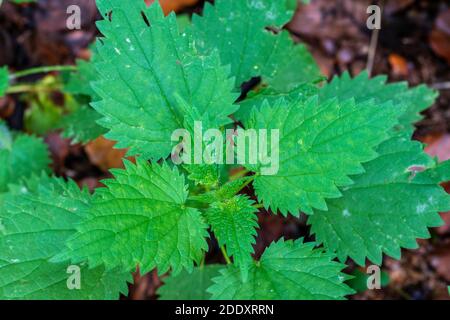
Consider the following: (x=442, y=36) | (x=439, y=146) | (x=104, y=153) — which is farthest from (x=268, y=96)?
Answer: (x=442, y=36)

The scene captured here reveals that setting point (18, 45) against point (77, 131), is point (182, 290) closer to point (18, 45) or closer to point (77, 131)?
point (77, 131)

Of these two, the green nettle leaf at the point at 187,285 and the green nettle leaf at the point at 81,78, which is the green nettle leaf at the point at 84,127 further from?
the green nettle leaf at the point at 187,285

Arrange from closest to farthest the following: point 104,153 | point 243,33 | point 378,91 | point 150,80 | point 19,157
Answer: point 150,80, point 243,33, point 378,91, point 19,157, point 104,153

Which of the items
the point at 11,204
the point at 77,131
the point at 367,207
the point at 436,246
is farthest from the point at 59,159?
the point at 436,246

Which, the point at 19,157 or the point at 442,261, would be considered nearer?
the point at 19,157

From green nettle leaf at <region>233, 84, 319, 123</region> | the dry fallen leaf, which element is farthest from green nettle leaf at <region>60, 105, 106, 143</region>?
the dry fallen leaf

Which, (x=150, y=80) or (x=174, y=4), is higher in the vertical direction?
(x=174, y=4)

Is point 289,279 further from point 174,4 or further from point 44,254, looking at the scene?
point 174,4
